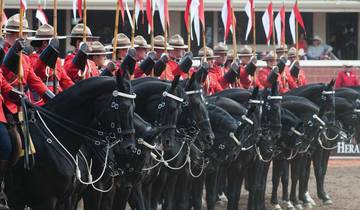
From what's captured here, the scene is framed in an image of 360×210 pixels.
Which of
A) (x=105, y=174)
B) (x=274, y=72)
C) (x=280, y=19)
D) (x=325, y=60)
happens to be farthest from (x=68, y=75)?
(x=325, y=60)

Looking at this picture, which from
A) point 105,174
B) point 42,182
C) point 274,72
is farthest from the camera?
point 274,72

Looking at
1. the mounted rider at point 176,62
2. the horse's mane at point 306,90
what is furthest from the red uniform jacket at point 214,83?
the horse's mane at point 306,90

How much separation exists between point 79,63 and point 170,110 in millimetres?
1105

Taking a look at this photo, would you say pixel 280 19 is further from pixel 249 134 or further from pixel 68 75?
pixel 68 75

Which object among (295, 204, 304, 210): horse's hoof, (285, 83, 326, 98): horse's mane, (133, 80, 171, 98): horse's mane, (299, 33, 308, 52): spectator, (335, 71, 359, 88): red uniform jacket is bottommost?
(295, 204, 304, 210): horse's hoof

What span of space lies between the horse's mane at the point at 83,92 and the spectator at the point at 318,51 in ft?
56.0

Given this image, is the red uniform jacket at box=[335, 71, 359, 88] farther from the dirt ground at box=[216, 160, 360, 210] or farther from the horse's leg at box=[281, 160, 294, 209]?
the horse's leg at box=[281, 160, 294, 209]

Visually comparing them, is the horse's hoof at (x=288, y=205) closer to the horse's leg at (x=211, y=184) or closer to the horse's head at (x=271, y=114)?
the horse's head at (x=271, y=114)

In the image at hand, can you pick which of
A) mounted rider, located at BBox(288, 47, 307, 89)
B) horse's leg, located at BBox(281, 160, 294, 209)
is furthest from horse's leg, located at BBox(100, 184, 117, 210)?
mounted rider, located at BBox(288, 47, 307, 89)

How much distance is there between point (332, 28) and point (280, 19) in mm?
10841

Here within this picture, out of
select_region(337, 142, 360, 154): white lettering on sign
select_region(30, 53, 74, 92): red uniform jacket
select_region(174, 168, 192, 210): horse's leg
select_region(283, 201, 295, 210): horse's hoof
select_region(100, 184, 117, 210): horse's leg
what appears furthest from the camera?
select_region(337, 142, 360, 154): white lettering on sign

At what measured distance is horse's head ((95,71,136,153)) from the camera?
997 cm

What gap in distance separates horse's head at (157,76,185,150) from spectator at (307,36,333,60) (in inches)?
606

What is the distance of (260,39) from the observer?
29.2 metres
